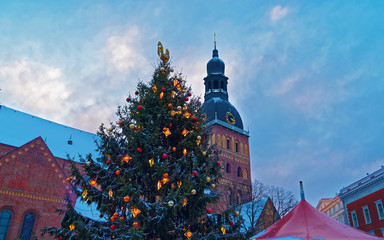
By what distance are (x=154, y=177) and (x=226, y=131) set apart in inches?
1404

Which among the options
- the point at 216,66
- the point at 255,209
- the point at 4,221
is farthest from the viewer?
the point at 216,66

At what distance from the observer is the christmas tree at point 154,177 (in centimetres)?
778

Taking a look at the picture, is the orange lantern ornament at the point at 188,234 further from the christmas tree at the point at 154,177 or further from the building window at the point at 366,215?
the building window at the point at 366,215

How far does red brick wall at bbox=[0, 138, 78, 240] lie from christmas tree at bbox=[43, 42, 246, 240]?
12.8 m

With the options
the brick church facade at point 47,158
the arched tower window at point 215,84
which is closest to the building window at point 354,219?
the brick church facade at point 47,158

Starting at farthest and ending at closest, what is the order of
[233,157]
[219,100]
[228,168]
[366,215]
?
[219,100], [233,157], [228,168], [366,215]

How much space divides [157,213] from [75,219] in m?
2.33

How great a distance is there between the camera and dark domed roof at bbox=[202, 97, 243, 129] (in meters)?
43.2

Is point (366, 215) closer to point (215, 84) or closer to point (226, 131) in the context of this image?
point (226, 131)

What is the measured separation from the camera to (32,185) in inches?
790

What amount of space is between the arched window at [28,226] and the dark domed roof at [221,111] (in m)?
27.4

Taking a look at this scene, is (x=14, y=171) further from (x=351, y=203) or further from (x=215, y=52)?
(x=215, y=52)

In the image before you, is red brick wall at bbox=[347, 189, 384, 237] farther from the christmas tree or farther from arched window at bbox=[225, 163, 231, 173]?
the christmas tree

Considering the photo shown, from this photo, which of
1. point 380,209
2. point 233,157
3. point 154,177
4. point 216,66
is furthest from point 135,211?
point 216,66
